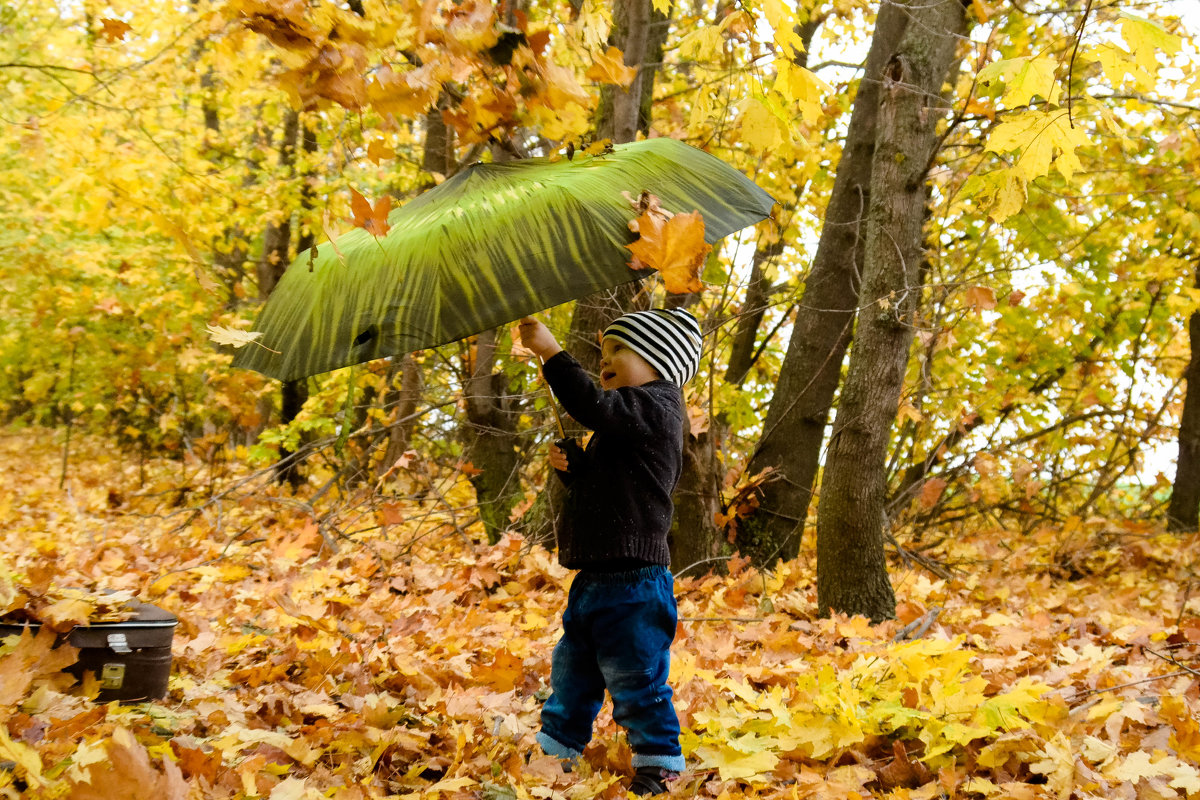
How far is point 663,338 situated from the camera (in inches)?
102

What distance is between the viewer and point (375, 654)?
3.74 m

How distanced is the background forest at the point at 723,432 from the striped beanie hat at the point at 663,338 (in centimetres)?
61

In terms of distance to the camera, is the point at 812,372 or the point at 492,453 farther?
the point at 492,453

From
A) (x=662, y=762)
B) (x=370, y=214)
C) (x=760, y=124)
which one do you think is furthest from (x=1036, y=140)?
(x=662, y=762)

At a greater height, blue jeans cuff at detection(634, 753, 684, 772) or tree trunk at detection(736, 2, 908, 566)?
tree trunk at detection(736, 2, 908, 566)

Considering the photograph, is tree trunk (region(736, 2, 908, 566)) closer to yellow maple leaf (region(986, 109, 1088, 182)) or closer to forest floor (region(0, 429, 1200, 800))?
forest floor (region(0, 429, 1200, 800))

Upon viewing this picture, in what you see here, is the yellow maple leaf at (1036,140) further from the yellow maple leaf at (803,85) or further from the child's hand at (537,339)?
the child's hand at (537,339)

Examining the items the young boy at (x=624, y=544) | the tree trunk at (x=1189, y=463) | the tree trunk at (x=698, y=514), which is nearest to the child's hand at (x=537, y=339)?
the young boy at (x=624, y=544)

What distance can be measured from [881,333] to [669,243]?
269 cm

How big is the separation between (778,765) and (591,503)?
1.02 meters

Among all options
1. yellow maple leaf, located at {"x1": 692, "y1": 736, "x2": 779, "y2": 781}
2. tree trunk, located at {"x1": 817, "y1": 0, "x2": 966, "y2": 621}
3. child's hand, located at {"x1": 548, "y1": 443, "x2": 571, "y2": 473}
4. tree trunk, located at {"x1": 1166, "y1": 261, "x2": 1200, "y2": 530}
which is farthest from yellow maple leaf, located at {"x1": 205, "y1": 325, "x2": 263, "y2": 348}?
tree trunk, located at {"x1": 1166, "y1": 261, "x2": 1200, "y2": 530}

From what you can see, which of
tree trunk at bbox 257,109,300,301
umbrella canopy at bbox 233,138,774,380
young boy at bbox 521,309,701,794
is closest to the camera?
umbrella canopy at bbox 233,138,774,380

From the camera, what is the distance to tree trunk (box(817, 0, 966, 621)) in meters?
4.28

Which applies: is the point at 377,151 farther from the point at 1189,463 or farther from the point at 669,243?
the point at 1189,463
